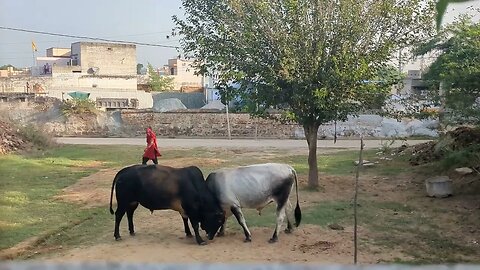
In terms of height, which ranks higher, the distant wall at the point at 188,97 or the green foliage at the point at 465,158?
the distant wall at the point at 188,97

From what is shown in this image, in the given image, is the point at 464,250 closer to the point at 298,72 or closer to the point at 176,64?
the point at 298,72

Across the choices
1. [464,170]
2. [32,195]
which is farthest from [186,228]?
[464,170]

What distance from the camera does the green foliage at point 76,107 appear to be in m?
26.6

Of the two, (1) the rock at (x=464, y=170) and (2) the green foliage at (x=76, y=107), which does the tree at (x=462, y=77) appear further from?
(2) the green foliage at (x=76, y=107)

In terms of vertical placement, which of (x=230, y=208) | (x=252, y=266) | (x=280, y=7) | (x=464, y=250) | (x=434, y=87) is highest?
(x=280, y=7)

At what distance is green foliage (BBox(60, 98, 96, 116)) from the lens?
2663 centimetres

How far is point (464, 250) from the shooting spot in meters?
7.18

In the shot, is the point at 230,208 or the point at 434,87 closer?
the point at 230,208

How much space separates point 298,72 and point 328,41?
90 centimetres

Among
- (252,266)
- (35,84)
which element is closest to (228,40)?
(252,266)

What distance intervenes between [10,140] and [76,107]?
7767 mm

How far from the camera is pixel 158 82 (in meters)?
43.2

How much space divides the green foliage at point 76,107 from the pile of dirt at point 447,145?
679 inches

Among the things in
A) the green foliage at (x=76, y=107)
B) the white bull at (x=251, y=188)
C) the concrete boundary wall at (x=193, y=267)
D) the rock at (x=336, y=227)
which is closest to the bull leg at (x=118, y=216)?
the white bull at (x=251, y=188)
